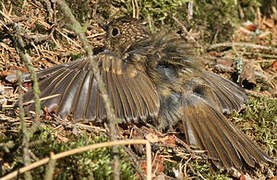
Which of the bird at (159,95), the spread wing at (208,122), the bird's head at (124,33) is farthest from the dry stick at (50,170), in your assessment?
the bird's head at (124,33)

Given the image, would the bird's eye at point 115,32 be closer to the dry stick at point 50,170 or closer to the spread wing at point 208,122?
the spread wing at point 208,122

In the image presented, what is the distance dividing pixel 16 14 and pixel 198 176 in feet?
8.68

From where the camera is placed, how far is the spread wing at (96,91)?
11.6ft

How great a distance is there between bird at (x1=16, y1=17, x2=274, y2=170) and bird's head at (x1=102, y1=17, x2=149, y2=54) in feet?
0.75

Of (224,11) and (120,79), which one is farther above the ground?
(224,11)

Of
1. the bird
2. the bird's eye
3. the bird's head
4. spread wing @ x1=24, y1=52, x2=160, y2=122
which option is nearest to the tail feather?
the bird

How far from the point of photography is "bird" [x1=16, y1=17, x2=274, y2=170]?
11.7 feet

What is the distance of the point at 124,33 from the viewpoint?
464 cm

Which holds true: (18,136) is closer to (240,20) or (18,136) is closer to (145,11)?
(145,11)

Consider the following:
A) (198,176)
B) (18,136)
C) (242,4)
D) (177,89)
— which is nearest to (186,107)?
(177,89)

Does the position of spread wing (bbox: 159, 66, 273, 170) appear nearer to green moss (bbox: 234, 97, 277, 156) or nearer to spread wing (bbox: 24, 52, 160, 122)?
green moss (bbox: 234, 97, 277, 156)

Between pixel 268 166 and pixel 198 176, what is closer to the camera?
pixel 198 176

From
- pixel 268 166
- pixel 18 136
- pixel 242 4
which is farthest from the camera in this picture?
pixel 242 4

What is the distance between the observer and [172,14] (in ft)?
18.1
